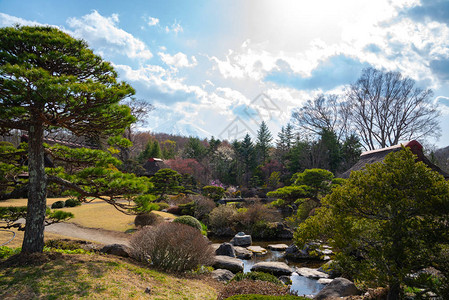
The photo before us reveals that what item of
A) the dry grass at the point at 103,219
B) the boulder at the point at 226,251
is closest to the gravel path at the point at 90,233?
the dry grass at the point at 103,219

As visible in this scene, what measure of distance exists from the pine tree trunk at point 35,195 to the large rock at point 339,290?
21.5ft

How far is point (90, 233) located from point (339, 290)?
1147 cm

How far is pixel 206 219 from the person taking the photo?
59.0 feet

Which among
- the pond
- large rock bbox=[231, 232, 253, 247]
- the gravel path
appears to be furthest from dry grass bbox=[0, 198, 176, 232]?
large rock bbox=[231, 232, 253, 247]

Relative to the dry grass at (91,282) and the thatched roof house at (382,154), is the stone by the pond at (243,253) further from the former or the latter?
the thatched roof house at (382,154)

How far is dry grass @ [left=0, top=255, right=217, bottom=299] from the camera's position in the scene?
14.1 ft

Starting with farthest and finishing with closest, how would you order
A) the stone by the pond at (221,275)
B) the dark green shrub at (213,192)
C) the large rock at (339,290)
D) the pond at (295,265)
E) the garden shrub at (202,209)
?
the dark green shrub at (213,192)
the garden shrub at (202,209)
the pond at (295,265)
the stone by the pond at (221,275)
the large rock at (339,290)

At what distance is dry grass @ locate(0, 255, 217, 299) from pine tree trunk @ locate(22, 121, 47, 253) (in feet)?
1.69

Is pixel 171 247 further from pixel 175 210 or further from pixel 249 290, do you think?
pixel 175 210

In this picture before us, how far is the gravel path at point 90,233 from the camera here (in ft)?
37.8

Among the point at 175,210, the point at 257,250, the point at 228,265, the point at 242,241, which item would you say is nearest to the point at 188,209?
the point at 175,210

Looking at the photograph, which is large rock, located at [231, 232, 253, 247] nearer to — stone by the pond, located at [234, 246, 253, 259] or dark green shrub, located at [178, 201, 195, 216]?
stone by the pond, located at [234, 246, 253, 259]

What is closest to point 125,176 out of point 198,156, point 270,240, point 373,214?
point 373,214

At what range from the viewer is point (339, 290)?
243 inches
